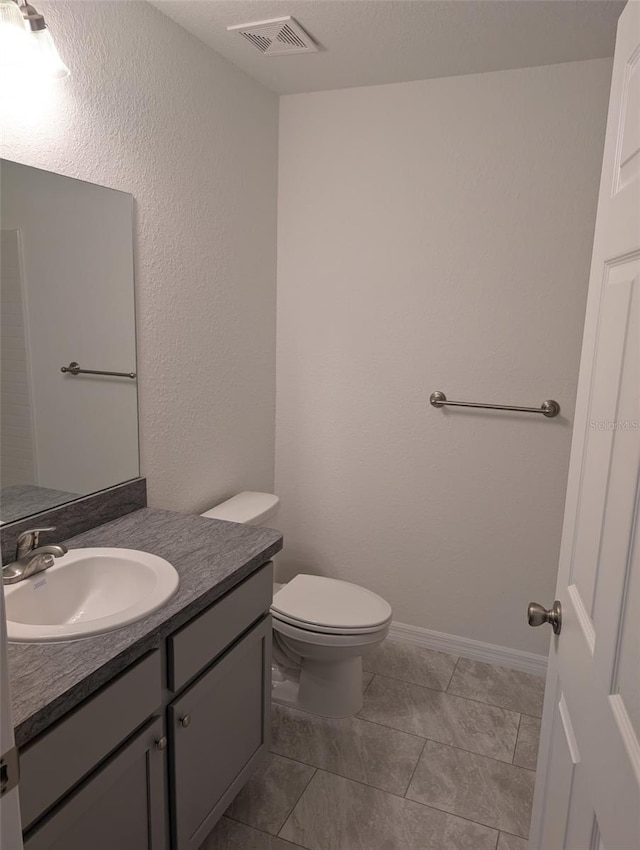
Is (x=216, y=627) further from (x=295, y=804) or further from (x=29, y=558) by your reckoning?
(x=295, y=804)

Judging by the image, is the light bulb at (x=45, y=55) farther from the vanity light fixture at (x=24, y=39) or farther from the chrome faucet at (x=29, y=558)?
the chrome faucet at (x=29, y=558)

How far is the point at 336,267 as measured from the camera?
2.62 meters

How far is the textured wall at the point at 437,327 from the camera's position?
2275 mm

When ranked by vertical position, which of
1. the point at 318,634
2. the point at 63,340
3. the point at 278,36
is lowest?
the point at 318,634

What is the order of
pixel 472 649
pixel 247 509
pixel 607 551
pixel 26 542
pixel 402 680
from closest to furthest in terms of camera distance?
pixel 607 551, pixel 26 542, pixel 247 509, pixel 402 680, pixel 472 649

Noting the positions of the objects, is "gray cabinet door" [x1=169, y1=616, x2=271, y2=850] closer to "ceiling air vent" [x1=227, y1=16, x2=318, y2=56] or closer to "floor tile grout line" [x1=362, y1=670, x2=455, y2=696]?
"floor tile grout line" [x1=362, y1=670, x2=455, y2=696]

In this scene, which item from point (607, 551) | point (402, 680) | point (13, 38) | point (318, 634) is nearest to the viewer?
point (607, 551)

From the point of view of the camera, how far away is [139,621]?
4.10 feet

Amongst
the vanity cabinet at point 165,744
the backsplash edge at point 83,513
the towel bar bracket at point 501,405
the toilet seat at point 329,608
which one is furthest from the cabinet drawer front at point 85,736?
the towel bar bracket at point 501,405

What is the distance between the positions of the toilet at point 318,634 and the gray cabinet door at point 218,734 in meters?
0.34

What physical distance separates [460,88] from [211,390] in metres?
1.47

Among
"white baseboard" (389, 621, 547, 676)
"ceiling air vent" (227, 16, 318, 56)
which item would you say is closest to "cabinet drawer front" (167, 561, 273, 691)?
"white baseboard" (389, 621, 547, 676)

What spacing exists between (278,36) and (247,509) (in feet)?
5.32

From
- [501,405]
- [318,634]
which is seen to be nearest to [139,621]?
[318,634]
